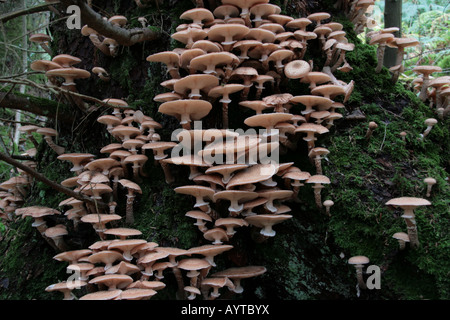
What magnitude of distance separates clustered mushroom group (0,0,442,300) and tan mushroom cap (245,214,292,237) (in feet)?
0.04

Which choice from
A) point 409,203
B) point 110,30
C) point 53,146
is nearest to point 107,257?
point 53,146

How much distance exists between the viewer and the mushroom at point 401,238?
3.25 m

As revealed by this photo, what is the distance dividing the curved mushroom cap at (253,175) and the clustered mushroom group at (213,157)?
1cm

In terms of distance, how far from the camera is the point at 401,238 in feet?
10.7

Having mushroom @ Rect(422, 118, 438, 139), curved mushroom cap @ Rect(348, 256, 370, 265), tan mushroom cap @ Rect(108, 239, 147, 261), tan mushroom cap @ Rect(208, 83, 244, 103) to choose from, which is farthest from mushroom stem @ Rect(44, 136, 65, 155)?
mushroom @ Rect(422, 118, 438, 139)

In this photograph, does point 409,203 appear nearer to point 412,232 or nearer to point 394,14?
point 412,232

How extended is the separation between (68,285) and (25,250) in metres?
1.75

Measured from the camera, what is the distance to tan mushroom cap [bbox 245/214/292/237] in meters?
3.35

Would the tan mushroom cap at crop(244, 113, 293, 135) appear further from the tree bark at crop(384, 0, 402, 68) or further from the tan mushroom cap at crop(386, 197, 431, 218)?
the tree bark at crop(384, 0, 402, 68)

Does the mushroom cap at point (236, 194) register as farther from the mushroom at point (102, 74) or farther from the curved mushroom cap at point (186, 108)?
the mushroom at point (102, 74)

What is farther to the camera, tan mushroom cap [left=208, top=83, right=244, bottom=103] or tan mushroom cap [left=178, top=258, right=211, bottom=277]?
tan mushroom cap [left=208, top=83, right=244, bottom=103]

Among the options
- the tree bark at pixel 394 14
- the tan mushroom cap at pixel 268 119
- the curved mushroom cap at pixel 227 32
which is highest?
the tree bark at pixel 394 14

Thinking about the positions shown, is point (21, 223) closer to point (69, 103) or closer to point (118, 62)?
point (69, 103)

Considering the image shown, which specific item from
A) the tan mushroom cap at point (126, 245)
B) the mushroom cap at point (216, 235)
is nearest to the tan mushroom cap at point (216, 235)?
the mushroom cap at point (216, 235)
